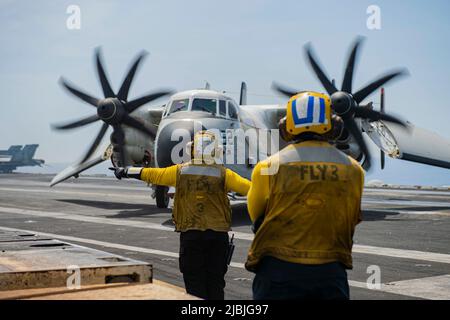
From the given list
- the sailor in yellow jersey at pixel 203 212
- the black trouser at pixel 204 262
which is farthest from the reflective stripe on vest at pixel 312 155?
the black trouser at pixel 204 262

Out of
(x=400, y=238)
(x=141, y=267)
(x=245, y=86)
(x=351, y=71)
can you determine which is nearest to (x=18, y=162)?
(x=245, y=86)

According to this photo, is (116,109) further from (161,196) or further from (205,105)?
(205,105)

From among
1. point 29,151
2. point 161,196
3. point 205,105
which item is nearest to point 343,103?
point 205,105

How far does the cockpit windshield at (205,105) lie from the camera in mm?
20587

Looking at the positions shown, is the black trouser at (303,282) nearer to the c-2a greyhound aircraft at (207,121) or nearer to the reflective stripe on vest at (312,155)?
the reflective stripe on vest at (312,155)

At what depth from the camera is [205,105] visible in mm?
20734

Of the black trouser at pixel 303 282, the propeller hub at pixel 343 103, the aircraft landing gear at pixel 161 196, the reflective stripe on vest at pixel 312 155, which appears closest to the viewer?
the black trouser at pixel 303 282

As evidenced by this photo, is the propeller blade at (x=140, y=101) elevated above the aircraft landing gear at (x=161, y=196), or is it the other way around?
the propeller blade at (x=140, y=101)

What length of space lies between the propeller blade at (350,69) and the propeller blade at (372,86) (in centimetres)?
47

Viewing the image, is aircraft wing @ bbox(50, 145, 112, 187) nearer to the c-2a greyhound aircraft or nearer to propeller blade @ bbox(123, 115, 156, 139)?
the c-2a greyhound aircraft

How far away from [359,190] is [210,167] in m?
3.41

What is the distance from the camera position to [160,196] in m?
26.6

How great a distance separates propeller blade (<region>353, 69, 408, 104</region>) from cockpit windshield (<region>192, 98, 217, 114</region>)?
352 inches

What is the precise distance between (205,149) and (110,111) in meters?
18.1
